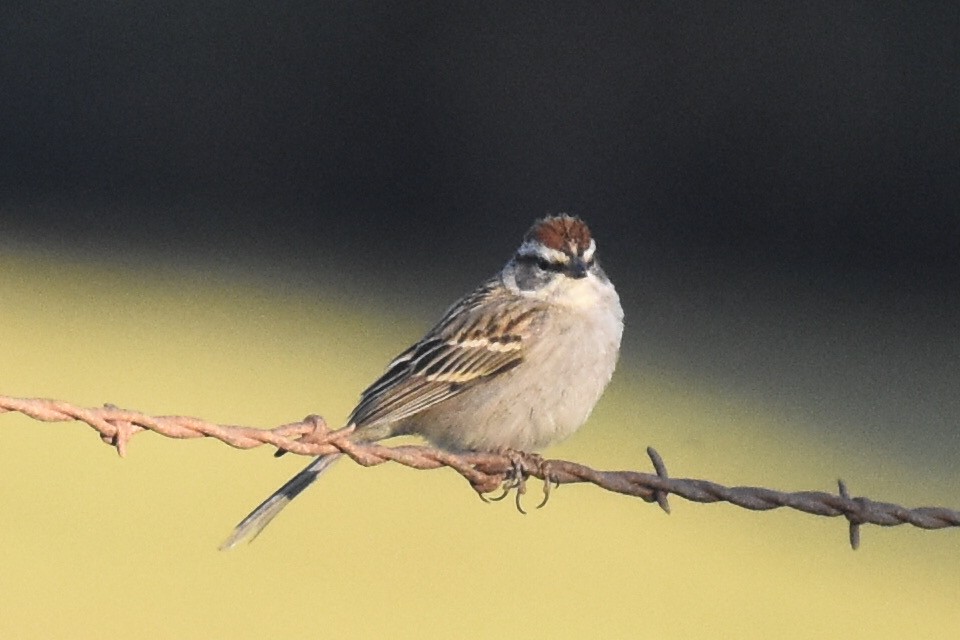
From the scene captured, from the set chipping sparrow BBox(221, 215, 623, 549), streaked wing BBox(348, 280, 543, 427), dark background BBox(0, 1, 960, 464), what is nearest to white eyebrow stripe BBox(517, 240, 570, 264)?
chipping sparrow BBox(221, 215, 623, 549)

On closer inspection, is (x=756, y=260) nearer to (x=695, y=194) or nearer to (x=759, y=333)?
(x=695, y=194)

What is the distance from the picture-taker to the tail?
579 cm

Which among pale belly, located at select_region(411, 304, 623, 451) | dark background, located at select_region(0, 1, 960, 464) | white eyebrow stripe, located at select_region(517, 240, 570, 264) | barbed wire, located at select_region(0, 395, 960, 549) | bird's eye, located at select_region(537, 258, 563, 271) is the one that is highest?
dark background, located at select_region(0, 1, 960, 464)

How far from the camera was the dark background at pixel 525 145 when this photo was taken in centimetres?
2025

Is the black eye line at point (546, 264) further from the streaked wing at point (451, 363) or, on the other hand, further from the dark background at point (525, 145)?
the dark background at point (525, 145)

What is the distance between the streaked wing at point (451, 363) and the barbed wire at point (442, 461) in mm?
913

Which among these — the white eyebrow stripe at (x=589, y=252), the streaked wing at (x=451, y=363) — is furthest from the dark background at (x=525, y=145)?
the streaked wing at (x=451, y=363)

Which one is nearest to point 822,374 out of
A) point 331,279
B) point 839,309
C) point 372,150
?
point 839,309

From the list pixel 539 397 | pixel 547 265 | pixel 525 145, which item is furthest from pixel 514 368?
pixel 525 145

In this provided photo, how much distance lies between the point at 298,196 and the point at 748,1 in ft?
21.2

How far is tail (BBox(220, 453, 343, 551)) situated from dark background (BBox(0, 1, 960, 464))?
12.3m

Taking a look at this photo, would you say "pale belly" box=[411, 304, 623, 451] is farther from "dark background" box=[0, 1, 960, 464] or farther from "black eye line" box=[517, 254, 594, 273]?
"dark background" box=[0, 1, 960, 464]

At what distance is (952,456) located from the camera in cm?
1413

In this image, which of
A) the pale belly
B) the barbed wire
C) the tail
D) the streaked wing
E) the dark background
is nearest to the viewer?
the barbed wire
